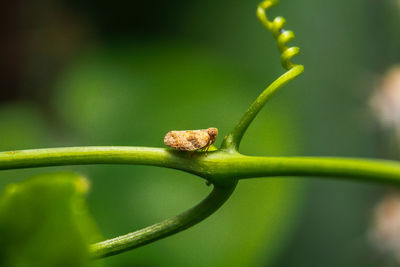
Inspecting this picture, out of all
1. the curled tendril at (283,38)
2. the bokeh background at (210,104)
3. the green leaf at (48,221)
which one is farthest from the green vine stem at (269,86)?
the bokeh background at (210,104)

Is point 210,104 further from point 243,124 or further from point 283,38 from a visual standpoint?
point 243,124

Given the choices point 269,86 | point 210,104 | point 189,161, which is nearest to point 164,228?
point 189,161

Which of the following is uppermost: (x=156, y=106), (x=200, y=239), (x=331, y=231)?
(x=156, y=106)

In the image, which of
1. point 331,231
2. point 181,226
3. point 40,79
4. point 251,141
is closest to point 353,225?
point 331,231

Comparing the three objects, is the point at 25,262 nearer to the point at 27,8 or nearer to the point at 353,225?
the point at 353,225

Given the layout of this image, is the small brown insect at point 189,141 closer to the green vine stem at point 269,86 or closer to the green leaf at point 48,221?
the green vine stem at point 269,86

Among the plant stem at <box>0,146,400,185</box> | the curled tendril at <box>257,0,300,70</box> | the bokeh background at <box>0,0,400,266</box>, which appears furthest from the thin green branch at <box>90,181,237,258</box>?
the bokeh background at <box>0,0,400,266</box>
